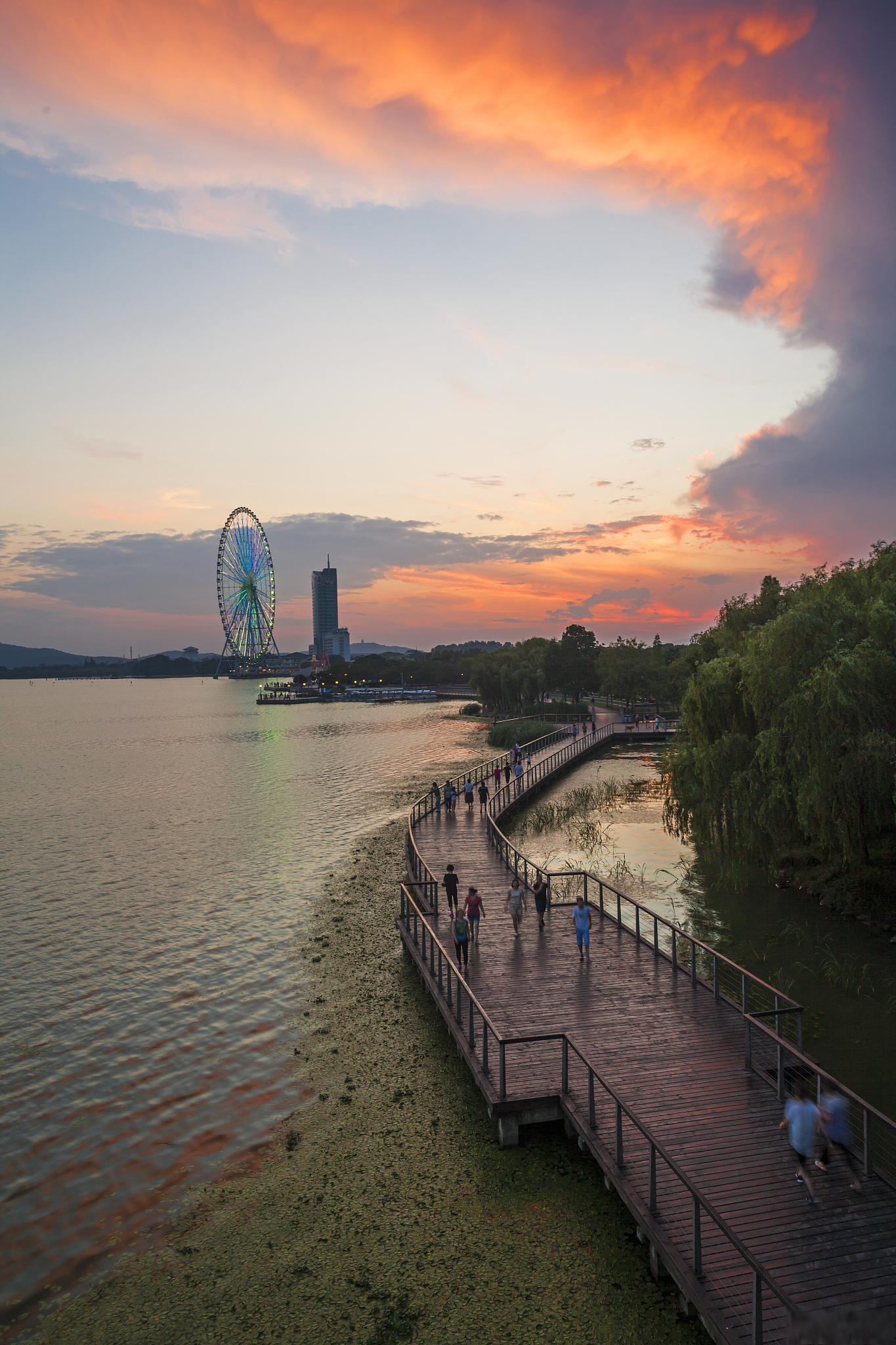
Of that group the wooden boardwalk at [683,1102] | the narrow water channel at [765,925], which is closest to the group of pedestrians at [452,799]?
the narrow water channel at [765,925]

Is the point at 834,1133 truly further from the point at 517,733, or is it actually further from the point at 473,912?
the point at 517,733

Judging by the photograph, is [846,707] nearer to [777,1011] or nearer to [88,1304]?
[777,1011]

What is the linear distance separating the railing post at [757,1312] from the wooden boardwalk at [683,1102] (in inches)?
0.7

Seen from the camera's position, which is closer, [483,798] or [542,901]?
[542,901]

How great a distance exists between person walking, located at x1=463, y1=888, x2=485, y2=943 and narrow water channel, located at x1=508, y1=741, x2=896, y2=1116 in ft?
20.2

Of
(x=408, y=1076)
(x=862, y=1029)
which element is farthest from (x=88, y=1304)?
(x=862, y=1029)

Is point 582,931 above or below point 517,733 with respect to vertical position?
above

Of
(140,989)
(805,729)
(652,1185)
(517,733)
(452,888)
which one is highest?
(805,729)

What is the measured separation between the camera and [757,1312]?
701 centimetres

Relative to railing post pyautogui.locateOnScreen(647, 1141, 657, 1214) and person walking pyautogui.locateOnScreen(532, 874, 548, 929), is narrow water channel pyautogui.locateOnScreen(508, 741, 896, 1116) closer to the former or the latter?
person walking pyautogui.locateOnScreen(532, 874, 548, 929)

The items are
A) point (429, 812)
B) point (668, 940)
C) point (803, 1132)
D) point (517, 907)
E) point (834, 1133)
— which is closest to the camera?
point (803, 1132)

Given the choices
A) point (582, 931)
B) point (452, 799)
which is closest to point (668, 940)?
point (582, 931)

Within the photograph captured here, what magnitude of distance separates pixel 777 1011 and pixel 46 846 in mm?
33189

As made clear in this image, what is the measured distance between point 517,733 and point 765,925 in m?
55.3
